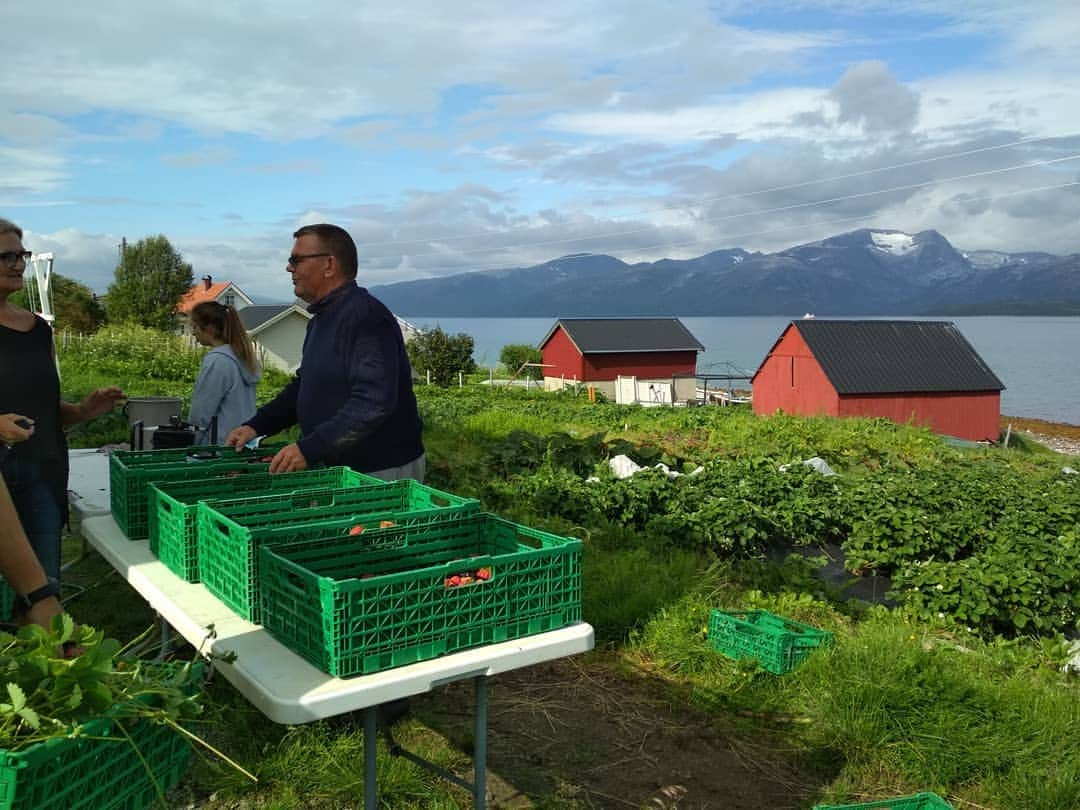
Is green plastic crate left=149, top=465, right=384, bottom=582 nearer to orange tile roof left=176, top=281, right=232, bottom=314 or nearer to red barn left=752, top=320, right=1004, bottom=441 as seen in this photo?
red barn left=752, top=320, right=1004, bottom=441

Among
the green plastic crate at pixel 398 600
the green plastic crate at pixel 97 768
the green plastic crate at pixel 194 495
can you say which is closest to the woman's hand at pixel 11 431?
the green plastic crate at pixel 194 495

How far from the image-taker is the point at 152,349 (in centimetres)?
3209

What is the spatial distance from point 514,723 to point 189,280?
217 feet

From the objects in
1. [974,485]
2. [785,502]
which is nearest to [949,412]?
[974,485]

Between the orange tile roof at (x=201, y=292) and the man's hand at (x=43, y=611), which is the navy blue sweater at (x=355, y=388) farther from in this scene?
the orange tile roof at (x=201, y=292)

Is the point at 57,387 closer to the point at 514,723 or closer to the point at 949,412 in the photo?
the point at 514,723

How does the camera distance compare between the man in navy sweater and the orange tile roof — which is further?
the orange tile roof

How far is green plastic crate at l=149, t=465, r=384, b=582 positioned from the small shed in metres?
43.0

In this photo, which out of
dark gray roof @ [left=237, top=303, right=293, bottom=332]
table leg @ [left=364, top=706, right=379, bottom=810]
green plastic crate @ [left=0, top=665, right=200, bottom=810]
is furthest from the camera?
dark gray roof @ [left=237, top=303, right=293, bottom=332]

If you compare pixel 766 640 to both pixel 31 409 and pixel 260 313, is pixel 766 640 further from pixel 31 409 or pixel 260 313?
pixel 260 313

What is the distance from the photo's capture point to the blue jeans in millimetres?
3600

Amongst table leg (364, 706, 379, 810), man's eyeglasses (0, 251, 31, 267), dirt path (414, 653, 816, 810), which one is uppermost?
man's eyeglasses (0, 251, 31, 267)

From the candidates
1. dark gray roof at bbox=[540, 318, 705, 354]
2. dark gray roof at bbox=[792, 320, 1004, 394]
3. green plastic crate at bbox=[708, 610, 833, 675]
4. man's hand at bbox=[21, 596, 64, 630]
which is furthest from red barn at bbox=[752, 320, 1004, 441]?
man's hand at bbox=[21, 596, 64, 630]

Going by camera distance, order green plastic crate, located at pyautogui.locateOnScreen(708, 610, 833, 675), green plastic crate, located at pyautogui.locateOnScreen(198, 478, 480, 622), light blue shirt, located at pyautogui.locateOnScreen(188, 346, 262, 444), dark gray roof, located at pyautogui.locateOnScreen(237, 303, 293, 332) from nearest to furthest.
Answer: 1. green plastic crate, located at pyautogui.locateOnScreen(198, 478, 480, 622)
2. green plastic crate, located at pyautogui.locateOnScreen(708, 610, 833, 675)
3. light blue shirt, located at pyautogui.locateOnScreen(188, 346, 262, 444)
4. dark gray roof, located at pyautogui.locateOnScreen(237, 303, 293, 332)
